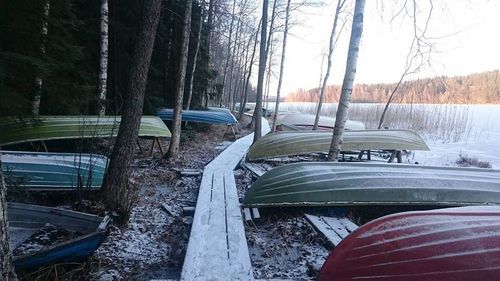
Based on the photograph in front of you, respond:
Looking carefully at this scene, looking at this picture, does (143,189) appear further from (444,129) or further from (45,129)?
(444,129)

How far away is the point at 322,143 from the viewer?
25.7ft

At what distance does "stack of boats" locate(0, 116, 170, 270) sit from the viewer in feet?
9.46

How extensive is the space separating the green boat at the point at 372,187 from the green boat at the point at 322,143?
269cm

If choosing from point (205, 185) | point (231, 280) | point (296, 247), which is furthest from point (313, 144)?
point (231, 280)

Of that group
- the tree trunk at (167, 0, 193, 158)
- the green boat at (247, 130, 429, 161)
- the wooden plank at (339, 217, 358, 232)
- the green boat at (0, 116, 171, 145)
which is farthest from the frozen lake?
the green boat at (0, 116, 171, 145)

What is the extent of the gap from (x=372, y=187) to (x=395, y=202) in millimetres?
315

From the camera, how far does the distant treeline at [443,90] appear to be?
29.9 feet

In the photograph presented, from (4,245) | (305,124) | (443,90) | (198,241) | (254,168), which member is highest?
(443,90)

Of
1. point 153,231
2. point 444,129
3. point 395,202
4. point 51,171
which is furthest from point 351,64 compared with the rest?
point 444,129

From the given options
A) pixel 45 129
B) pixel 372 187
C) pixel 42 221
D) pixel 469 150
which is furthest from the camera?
pixel 469 150

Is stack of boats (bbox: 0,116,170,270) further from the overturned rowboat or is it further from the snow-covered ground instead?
the overturned rowboat

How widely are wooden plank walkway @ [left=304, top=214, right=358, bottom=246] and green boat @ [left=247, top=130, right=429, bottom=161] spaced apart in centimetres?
327

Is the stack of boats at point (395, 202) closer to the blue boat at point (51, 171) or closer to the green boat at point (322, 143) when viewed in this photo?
the green boat at point (322, 143)

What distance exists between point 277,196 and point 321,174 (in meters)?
0.71
